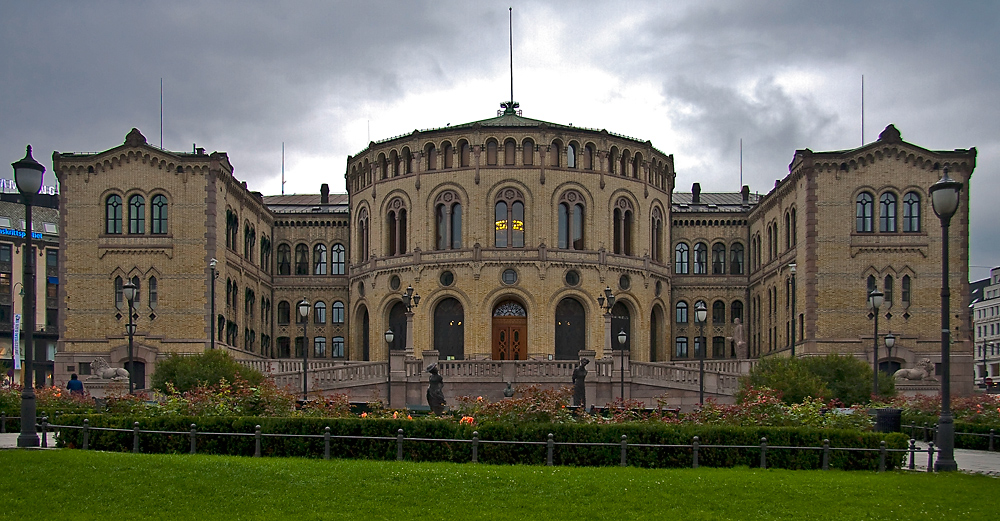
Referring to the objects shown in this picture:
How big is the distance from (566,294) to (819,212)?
45.2 ft

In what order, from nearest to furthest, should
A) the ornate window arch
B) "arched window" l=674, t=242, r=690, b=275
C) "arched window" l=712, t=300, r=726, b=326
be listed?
the ornate window arch < "arched window" l=712, t=300, r=726, b=326 < "arched window" l=674, t=242, r=690, b=275

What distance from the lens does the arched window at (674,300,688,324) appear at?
6794cm

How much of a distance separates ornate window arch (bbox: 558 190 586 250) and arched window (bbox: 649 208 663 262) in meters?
5.33

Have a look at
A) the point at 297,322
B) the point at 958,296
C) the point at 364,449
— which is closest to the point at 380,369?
the point at 297,322

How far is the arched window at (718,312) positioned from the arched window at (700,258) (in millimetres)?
2109

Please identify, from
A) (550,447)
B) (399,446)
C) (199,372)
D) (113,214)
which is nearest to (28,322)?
(399,446)

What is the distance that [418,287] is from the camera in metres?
60.3

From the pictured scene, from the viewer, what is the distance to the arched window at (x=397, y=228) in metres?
62.2

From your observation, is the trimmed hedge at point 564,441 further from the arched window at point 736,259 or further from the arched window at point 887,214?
the arched window at point 736,259

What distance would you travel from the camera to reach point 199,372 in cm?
4169

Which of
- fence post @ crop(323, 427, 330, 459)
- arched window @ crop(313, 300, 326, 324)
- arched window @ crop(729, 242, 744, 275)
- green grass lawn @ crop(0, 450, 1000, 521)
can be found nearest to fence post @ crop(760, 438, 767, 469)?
green grass lawn @ crop(0, 450, 1000, 521)

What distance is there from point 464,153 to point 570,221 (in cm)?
691

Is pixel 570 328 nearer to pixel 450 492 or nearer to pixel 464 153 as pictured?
pixel 464 153

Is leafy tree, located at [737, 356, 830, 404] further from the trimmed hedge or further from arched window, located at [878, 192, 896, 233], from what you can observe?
arched window, located at [878, 192, 896, 233]
